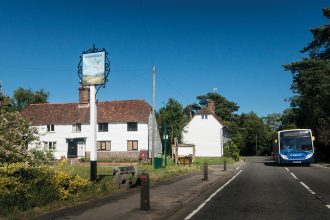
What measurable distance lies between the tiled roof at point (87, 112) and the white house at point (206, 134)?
1722cm

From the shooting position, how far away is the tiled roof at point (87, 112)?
58781 mm

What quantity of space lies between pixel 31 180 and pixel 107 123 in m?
47.6

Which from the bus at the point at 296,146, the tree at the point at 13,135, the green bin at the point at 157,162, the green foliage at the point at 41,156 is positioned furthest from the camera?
the bus at the point at 296,146

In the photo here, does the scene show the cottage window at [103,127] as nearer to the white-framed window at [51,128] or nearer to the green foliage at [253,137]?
the white-framed window at [51,128]

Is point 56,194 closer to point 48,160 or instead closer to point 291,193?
point 48,160

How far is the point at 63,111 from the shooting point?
205ft

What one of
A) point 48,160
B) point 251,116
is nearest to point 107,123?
point 48,160

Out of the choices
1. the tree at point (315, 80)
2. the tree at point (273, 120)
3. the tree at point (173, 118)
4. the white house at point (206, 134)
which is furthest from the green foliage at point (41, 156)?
the tree at point (273, 120)

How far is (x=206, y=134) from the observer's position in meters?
74.8

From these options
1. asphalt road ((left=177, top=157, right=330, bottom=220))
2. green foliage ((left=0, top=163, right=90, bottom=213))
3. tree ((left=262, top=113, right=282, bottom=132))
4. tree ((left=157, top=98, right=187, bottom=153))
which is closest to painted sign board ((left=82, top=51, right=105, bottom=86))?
green foliage ((left=0, top=163, right=90, bottom=213))

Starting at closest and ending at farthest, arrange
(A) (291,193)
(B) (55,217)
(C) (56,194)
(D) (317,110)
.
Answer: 1. (B) (55,217)
2. (C) (56,194)
3. (A) (291,193)
4. (D) (317,110)

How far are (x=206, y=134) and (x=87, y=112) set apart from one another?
23.4m

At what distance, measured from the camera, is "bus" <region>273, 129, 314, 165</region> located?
38.1 m

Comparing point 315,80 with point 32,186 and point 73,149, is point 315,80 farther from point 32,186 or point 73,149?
point 32,186
